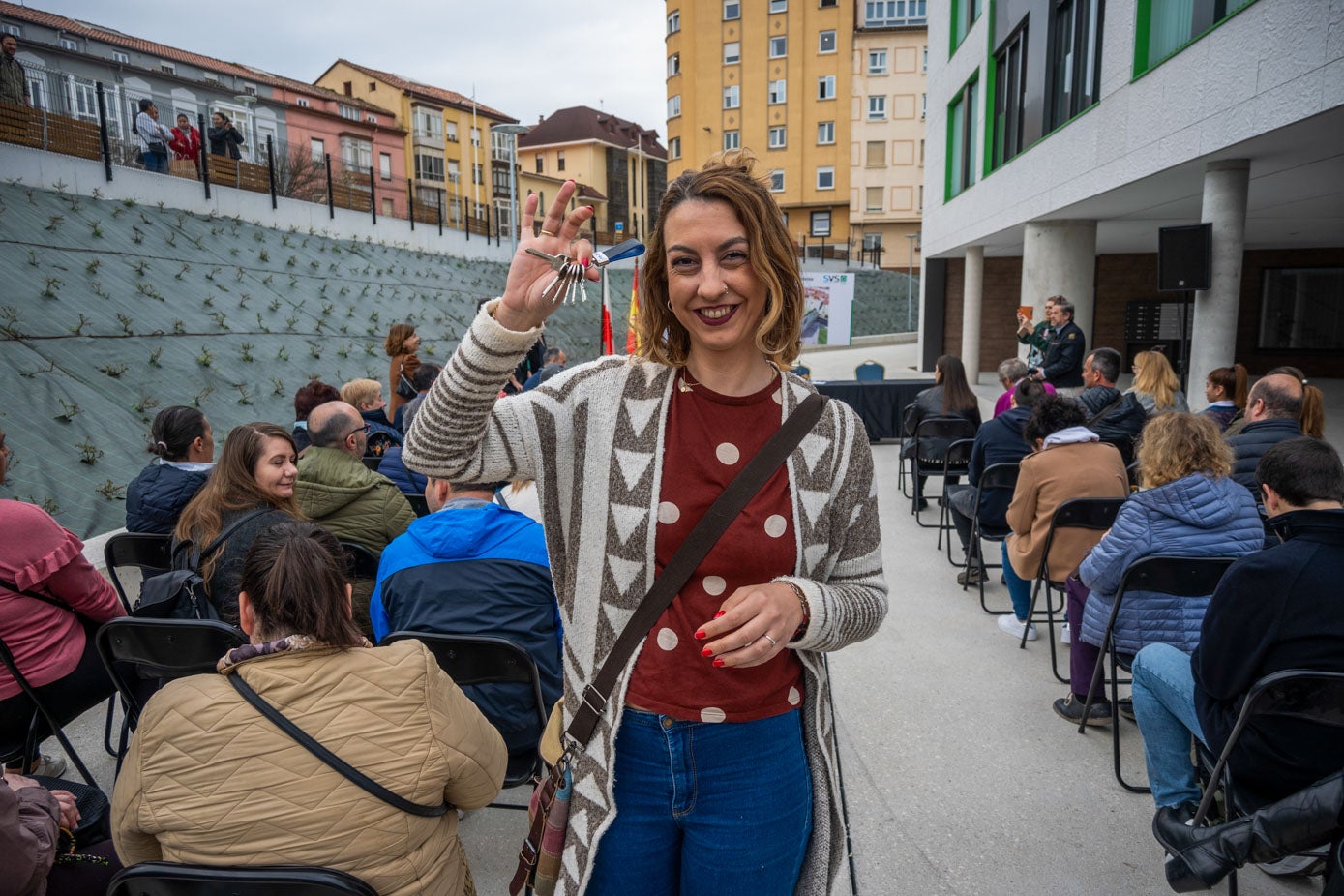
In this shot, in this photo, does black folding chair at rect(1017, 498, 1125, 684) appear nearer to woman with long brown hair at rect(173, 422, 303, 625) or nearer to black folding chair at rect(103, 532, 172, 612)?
woman with long brown hair at rect(173, 422, 303, 625)

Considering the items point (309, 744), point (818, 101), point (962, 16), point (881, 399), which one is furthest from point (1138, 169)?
point (818, 101)

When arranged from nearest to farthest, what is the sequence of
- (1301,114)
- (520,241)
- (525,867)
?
1. (520,241)
2. (525,867)
3. (1301,114)

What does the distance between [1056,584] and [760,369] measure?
131 inches

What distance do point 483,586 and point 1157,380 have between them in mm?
4977

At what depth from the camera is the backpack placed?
2.71m

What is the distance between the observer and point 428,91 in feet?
163

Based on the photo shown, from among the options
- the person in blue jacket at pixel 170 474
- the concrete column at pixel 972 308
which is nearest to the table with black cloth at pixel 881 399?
the concrete column at pixel 972 308

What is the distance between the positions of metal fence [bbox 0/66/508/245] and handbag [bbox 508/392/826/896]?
13.6m

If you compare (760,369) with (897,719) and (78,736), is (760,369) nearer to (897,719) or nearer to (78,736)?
(897,719)

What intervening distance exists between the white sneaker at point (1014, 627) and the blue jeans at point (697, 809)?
3.62 meters

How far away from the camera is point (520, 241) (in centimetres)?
119

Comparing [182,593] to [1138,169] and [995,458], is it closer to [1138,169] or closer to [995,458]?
[995,458]

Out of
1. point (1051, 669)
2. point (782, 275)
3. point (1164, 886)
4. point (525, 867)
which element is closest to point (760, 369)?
point (782, 275)

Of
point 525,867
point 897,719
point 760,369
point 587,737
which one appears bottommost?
point 897,719
